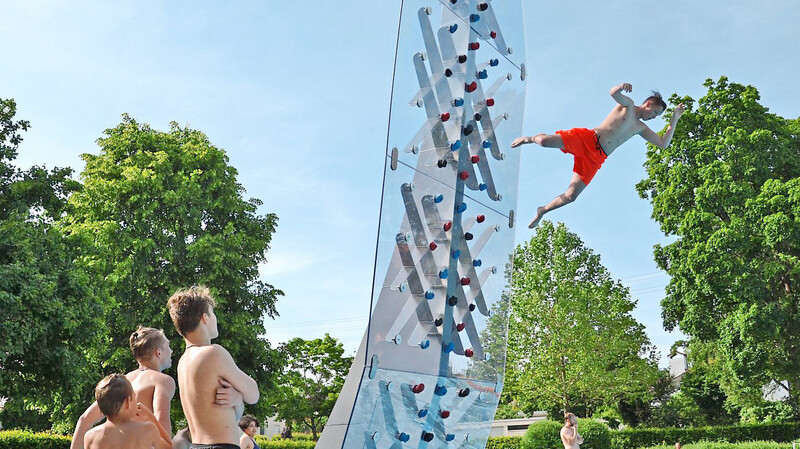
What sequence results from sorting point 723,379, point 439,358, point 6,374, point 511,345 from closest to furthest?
1. point 439,358
2. point 6,374
3. point 723,379
4. point 511,345

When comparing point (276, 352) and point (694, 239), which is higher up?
point (694, 239)

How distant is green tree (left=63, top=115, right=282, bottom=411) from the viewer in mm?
22062

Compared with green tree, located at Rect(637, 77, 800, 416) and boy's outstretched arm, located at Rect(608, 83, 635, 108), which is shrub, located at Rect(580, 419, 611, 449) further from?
boy's outstretched arm, located at Rect(608, 83, 635, 108)

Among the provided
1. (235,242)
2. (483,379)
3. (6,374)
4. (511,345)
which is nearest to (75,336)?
(6,374)

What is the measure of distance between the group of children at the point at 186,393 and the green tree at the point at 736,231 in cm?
2273

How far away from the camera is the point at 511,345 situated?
31.9 metres

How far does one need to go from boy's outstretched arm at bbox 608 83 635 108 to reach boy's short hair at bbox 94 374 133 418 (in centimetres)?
456

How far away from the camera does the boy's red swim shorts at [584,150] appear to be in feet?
21.5

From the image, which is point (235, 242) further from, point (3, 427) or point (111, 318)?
point (3, 427)

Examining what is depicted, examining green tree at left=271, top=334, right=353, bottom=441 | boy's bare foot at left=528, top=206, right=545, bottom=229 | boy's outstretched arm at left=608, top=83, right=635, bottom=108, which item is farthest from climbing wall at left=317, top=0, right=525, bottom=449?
green tree at left=271, top=334, right=353, bottom=441

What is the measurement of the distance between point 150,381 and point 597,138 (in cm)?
429

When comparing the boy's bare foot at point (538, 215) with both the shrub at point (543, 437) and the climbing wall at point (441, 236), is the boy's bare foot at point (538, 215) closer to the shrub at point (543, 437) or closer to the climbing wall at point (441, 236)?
the climbing wall at point (441, 236)

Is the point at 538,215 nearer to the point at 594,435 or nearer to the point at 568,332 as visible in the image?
the point at 594,435

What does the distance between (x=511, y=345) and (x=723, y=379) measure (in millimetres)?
8484
